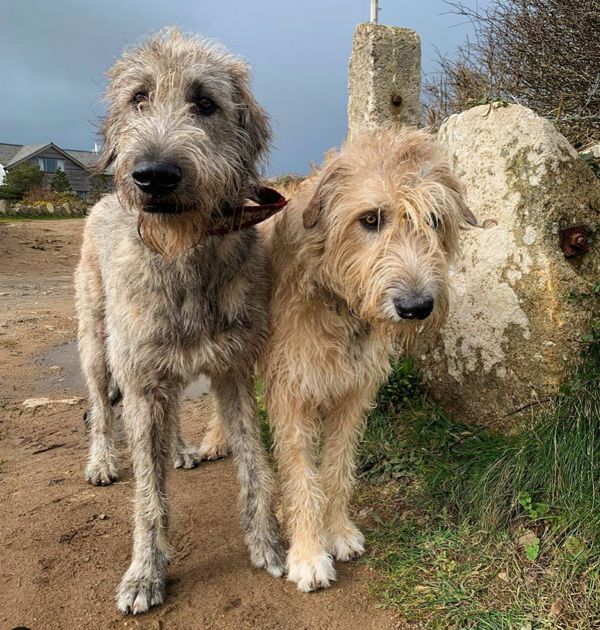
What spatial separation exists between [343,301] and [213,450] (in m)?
2.31

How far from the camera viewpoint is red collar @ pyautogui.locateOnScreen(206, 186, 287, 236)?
328cm

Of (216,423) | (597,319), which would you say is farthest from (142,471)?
(597,319)

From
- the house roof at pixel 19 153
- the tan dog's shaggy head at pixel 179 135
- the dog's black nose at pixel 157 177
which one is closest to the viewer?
the dog's black nose at pixel 157 177

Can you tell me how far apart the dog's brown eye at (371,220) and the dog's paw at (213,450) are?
9.22 ft

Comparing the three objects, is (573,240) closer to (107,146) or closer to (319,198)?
(319,198)

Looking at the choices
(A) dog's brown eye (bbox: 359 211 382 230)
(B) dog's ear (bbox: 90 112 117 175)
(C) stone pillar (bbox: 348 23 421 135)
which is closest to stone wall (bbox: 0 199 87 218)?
(C) stone pillar (bbox: 348 23 421 135)

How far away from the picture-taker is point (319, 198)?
3312 millimetres

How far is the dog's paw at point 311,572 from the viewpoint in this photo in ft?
11.4

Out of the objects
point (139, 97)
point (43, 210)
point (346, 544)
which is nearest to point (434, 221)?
point (139, 97)

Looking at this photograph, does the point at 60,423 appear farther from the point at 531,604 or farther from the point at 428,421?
the point at 531,604

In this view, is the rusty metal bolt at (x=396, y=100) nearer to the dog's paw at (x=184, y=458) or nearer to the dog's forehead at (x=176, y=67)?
the dog's forehead at (x=176, y=67)

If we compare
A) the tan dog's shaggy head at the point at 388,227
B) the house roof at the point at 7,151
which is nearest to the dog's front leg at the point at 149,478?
the tan dog's shaggy head at the point at 388,227

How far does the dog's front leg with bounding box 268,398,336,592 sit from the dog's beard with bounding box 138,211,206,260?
42.9 inches

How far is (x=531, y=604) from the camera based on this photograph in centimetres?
313
